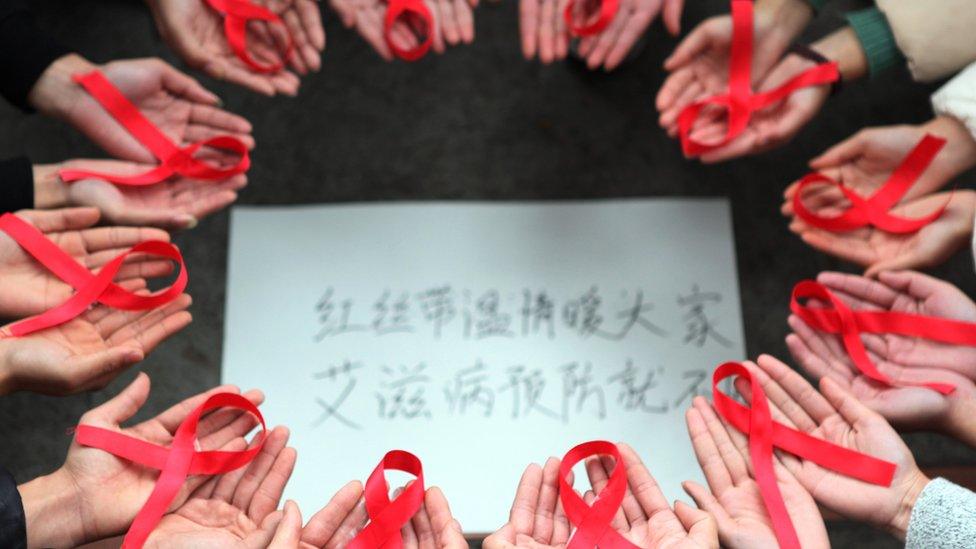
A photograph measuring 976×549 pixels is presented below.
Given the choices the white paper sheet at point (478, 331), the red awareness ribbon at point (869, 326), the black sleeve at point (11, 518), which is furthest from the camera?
the white paper sheet at point (478, 331)

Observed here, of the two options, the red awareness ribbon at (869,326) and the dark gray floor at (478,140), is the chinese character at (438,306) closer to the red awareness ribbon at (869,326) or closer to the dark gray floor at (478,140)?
the dark gray floor at (478,140)

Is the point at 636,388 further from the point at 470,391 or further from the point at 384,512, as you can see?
the point at 384,512

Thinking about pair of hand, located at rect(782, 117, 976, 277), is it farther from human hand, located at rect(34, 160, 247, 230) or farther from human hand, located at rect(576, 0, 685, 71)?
human hand, located at rect(34, 160, 247, 230)

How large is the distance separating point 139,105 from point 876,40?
69cm

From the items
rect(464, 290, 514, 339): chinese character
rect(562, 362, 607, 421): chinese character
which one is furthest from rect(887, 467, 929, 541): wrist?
rect(464, 290, 514, 339): chinese character

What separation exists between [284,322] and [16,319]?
0.23 metres

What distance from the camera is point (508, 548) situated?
58 centimetres

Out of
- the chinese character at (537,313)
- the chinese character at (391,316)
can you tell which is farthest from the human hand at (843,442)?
the chinese character at (391,316)

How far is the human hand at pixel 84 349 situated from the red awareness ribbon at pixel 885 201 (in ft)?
1.86

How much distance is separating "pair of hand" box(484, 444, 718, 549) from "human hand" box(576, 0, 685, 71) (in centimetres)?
38

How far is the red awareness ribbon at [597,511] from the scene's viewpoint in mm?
608

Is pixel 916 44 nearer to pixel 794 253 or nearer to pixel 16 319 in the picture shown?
pixel 794 253

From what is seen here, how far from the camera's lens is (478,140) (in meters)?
0.89

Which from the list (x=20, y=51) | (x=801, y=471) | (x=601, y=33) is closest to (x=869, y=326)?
(x=801, y=471)
